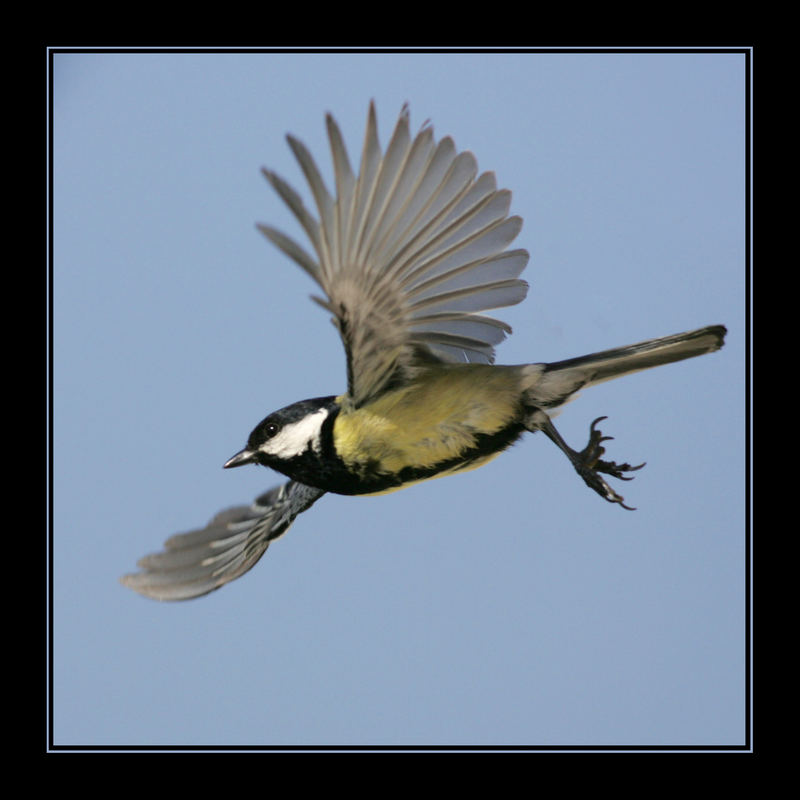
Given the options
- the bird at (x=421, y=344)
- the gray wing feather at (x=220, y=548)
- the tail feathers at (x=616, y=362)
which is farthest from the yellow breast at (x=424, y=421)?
the gray wing feather at (x=220, y=548)

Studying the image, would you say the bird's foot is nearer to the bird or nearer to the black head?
the bird

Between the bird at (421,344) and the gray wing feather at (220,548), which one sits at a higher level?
the bird at (421,344)

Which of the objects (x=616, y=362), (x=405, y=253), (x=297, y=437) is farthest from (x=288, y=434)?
(x=616, y=362)

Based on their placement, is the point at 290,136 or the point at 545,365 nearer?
the point at 290,136

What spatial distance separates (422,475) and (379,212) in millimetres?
745

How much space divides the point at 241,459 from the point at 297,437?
23cm

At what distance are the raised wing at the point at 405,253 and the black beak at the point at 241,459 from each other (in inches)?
16.1

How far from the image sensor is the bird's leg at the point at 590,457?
2791 millimetres

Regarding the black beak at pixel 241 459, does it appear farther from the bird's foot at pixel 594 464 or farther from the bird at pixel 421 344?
the bird's foot at pixel 594 464

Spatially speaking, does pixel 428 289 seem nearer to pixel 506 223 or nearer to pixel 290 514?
pixel 506 223

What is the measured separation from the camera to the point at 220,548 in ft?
10.9

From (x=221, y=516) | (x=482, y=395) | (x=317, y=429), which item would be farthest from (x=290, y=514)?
(x=482, y=395)

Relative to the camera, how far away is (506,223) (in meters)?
2.61

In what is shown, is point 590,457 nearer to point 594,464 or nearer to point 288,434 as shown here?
point 594,464
